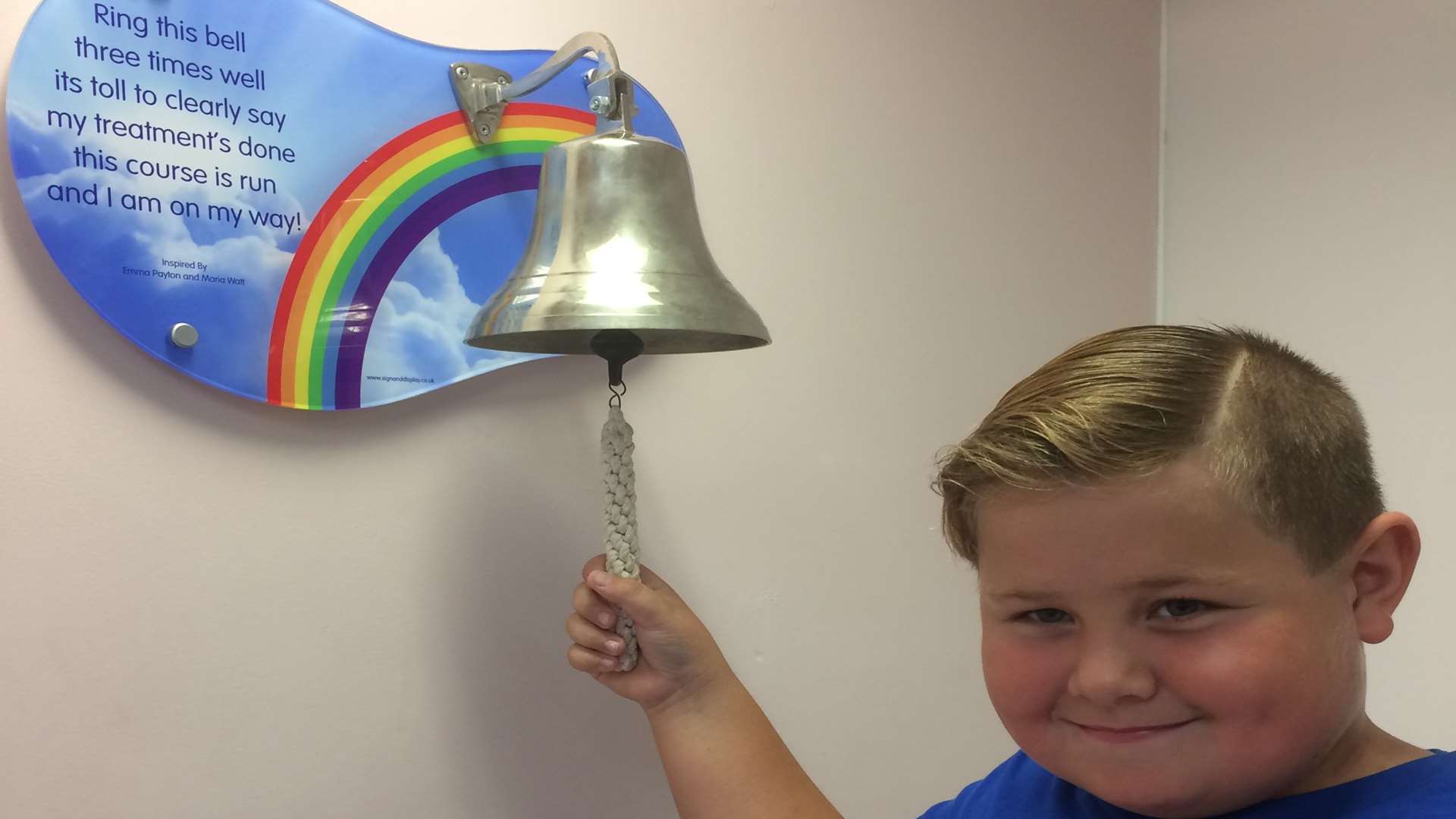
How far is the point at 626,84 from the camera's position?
811mm

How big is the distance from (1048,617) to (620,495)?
1.02 ft

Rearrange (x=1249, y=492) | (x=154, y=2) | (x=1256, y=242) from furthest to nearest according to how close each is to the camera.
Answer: (x=1256, y=242), (x=154, y=2), (x=1249, y=492)

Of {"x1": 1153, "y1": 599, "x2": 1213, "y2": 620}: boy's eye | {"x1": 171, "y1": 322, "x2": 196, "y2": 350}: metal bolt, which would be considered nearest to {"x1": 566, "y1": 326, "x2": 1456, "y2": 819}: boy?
{"x1": 1153, "y1": 599, "x2": 1213, "y2": 620}: boy's eye

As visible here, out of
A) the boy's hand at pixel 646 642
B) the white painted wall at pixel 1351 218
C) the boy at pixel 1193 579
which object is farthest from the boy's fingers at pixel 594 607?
the white painted wall at pixel 1351 218

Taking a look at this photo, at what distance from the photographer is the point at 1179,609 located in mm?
629

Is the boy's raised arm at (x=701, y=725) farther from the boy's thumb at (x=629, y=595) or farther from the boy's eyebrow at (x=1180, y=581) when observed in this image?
the boy's eyebrow at (x=1180, y=581)

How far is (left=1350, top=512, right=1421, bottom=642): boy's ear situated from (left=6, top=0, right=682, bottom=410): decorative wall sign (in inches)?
24.2

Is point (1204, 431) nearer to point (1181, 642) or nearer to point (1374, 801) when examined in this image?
point (1181, 642)

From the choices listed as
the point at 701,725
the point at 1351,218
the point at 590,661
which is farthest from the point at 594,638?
the point at 1351,218

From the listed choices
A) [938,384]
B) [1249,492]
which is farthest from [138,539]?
[938,384]

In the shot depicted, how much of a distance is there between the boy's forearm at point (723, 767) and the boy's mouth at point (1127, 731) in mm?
306

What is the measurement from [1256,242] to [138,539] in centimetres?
138

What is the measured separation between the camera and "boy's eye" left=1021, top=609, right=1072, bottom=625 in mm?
671

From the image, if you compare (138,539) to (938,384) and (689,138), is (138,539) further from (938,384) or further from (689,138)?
(938,384)
